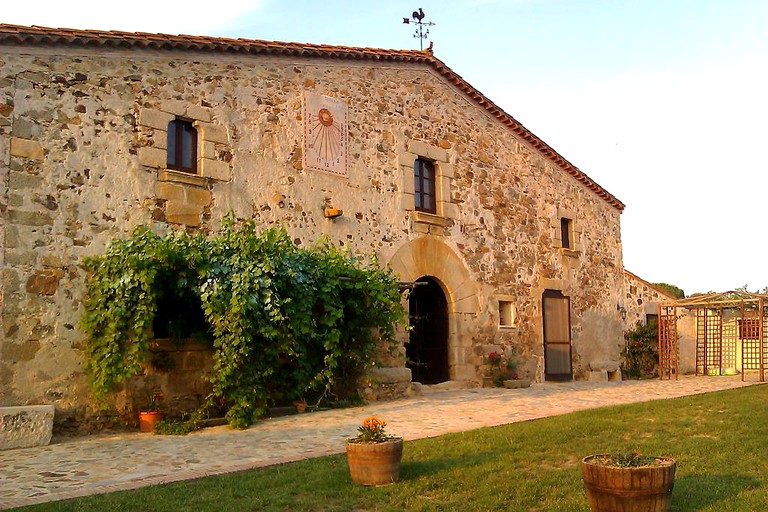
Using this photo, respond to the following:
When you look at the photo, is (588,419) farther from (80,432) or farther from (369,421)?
(80,432)

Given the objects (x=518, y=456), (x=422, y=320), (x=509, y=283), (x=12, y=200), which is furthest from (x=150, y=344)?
(x=509, y=283)

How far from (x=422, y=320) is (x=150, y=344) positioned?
5749 mm

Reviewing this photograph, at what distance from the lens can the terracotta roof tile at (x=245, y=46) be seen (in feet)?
28.2

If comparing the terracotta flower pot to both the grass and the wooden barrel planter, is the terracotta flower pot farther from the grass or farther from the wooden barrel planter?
the wooden barrel planter

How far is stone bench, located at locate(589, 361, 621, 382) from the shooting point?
635 inches

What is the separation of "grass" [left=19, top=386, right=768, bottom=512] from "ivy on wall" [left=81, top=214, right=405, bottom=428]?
2647 millimetres

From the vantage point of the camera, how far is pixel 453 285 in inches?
517

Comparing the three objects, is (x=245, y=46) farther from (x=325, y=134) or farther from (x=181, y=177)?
(x=181, y=177)

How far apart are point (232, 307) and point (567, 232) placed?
10066 millimetres

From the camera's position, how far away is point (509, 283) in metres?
14.4

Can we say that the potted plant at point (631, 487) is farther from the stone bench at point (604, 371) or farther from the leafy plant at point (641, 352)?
the leafy plant at point (641, 352)

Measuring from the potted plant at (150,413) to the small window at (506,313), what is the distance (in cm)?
733

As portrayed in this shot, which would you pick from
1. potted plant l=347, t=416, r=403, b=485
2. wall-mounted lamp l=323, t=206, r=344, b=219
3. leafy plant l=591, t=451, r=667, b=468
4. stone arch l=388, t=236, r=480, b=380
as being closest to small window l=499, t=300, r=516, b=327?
stone arch l=388, t=236, r=480, b=380

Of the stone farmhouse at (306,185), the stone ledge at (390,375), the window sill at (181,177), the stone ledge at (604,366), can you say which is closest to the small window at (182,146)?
the stone farmhouse at (306,185)
